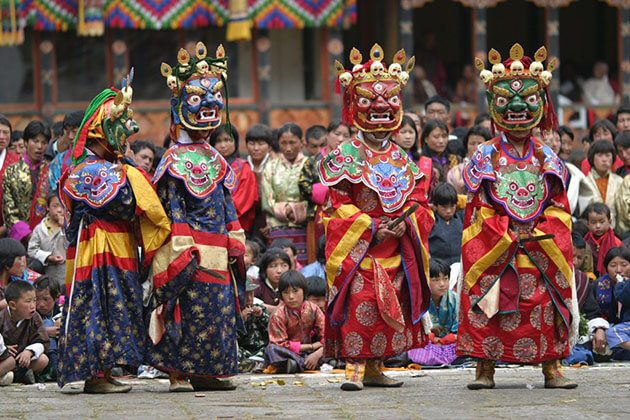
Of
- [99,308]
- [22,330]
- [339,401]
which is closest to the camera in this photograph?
[339,401]

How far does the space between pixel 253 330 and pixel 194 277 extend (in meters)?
1.98

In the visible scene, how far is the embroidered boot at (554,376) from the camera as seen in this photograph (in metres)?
10.7

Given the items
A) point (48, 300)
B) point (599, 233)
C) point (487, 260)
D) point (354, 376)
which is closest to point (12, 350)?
point (48, 300)

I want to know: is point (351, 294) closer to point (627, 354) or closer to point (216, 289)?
point (216, 289)

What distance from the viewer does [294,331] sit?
1245 cm

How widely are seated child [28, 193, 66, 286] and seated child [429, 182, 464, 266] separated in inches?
115

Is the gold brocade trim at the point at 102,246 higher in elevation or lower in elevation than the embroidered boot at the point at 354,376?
higher

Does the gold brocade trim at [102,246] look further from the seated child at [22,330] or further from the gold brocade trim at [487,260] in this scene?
the gold brocade trim at [487,260]

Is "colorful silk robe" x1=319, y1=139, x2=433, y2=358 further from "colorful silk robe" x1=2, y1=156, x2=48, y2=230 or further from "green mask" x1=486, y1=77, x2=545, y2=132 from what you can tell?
"colorful silk robe" x1=2, y1=156, x2=48, y2=230

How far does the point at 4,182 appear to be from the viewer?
45.0 feet

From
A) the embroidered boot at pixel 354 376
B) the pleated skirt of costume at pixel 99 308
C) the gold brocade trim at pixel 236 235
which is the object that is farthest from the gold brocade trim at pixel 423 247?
the pleated skirt of costume at pixel 99 308

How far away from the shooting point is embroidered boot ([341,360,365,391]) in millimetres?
10773

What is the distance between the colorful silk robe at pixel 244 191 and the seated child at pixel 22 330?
9.02ft

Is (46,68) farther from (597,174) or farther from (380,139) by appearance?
(380,139)
